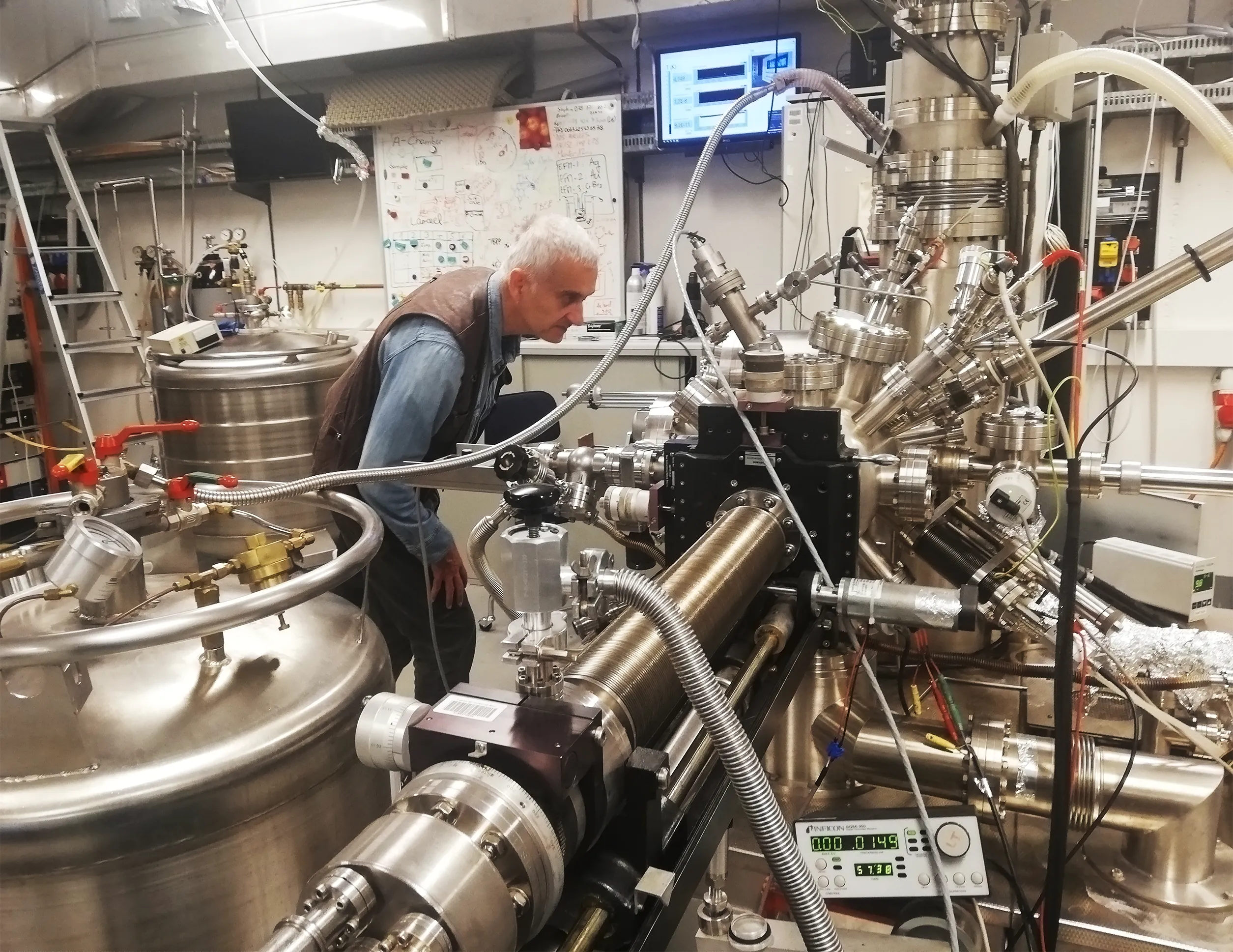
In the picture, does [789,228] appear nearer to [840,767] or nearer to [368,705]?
[840,767]

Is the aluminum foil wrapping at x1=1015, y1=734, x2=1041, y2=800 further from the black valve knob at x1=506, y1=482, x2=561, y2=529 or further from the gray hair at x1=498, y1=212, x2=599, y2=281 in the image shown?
the gray hair at x1=498, y1=212, x2=599, y2=281

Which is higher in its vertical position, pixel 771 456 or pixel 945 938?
pixel 771 456

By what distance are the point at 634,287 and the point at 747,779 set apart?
2.98 meters

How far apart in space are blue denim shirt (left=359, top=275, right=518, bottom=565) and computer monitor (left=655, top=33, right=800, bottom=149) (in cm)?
178

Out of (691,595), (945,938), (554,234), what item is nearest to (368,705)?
(691,595)

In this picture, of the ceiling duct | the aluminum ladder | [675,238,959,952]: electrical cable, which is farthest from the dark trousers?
the ceiling duct

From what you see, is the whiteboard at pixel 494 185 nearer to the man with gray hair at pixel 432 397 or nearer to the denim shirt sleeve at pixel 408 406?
the man with gray hair at pixel 432 397

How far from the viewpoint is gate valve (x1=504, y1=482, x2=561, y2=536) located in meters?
0.60

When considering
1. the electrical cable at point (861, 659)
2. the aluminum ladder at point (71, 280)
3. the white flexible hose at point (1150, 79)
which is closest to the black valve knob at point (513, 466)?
the electrical cable at point (861, 659)

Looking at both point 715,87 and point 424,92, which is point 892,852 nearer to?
point 715,87

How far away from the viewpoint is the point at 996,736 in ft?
3.16

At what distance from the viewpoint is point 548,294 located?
1785 millimetres

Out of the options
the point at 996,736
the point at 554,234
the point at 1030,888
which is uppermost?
the point at 554,234

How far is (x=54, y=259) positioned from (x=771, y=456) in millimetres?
5007
